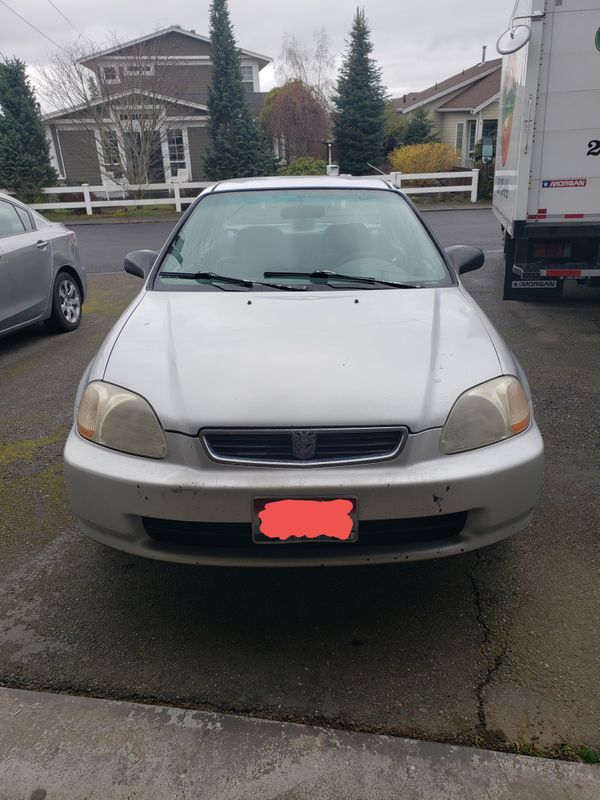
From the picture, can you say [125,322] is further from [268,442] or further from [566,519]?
[566,519]

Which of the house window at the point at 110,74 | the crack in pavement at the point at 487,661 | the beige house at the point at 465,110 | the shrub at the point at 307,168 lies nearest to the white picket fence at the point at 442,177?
the shrub at the point at 307,168

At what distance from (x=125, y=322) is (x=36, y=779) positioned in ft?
5.94

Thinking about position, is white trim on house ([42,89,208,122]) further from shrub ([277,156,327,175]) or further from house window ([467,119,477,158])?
house window ([467,119,477,158])

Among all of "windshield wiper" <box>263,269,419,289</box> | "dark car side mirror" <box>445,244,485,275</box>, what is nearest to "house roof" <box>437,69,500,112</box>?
"dark car side mirror" <box>445,244,485,275</box>

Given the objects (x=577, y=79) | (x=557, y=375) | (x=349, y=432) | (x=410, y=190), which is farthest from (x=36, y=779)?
(x=410, y=190)

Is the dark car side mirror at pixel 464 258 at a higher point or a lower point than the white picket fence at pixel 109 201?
higher

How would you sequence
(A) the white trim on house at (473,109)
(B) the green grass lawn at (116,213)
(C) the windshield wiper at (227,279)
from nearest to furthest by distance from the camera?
(C) the windshield wiper at (227,279), (B) the green grass lawn at (116,213), (A) the white trim on house at (473,109)

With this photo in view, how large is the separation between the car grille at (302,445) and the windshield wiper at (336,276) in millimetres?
1204

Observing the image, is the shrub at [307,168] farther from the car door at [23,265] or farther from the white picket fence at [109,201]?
the car door at [23,265]

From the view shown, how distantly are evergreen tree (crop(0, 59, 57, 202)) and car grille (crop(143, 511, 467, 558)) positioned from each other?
75.8 ft

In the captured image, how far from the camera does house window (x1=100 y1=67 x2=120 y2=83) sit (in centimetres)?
2211

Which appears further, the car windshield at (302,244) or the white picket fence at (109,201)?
the white picket fence at (109,201)

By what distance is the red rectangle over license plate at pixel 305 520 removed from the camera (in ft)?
6.84

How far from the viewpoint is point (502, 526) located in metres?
2.27
